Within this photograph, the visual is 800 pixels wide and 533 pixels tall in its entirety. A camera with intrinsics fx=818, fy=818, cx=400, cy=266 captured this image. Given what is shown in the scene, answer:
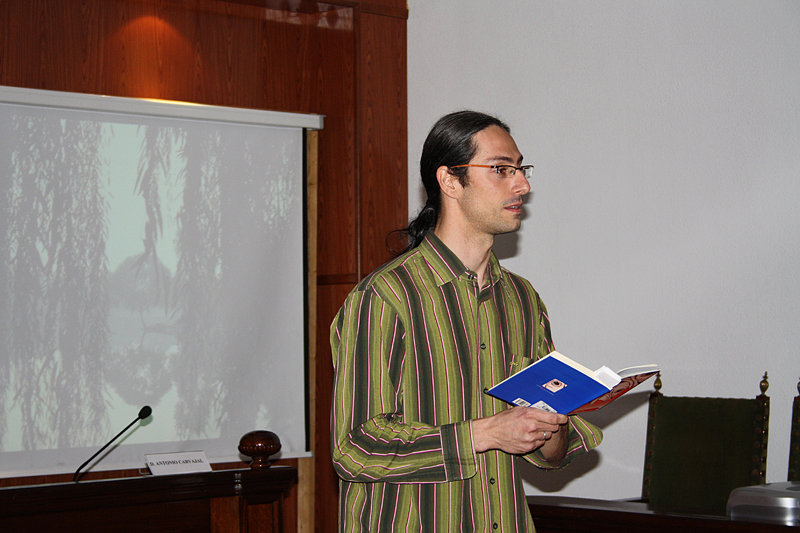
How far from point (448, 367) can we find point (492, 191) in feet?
1.36

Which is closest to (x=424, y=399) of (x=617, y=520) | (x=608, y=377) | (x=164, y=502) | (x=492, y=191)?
(x=608, y=377)

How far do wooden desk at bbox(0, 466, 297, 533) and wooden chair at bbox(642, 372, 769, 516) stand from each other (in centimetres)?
131

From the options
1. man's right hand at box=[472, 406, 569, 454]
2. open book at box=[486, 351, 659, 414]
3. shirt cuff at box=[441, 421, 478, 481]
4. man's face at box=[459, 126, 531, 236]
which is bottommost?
shirt cuff at box=[441, 421, 478, 481]

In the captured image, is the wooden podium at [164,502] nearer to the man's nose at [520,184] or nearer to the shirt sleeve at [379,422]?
the shirt sleeve at [379,422]

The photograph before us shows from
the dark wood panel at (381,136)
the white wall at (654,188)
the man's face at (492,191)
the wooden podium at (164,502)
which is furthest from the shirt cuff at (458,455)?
the dark wood panel at (381,136)

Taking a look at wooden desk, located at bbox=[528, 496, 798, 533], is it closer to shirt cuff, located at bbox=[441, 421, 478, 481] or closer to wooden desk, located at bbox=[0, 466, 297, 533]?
shirt cuff, located at bbox=[441, 421, 478, 481]

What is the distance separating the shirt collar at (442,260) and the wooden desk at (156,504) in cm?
126

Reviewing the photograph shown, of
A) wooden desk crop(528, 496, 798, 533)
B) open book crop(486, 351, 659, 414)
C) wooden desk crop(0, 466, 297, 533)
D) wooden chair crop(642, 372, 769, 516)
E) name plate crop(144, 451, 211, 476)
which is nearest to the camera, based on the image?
open book crop(486, 351, 659, 414)

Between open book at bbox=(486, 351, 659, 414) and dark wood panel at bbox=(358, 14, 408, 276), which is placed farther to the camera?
dark wood panel at bbox=(358, 14, 408, 276)

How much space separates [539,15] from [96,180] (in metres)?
2.22

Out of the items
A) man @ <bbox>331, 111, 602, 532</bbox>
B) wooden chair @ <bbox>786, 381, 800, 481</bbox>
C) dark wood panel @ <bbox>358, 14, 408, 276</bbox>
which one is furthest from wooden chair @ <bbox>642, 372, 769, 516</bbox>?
dark wood panel @ <bbox>358, 14, 408, 276</bbox>

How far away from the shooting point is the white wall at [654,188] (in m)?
2.80

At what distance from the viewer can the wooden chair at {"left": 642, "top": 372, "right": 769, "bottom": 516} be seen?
2705 mm

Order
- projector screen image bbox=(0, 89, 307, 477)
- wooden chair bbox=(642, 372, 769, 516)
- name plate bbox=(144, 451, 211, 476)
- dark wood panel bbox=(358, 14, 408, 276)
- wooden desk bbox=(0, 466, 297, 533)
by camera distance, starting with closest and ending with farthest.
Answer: wooden desk bbox=(0, 466, 297, 533)
wooden chair bbox=(642, 372, 769, 516)
name plate bbox=(144, 451, 211, 476)
projector screen image bbox=(0, 89, 307, 477)
dark wood panel bbox=(358, 14, 408, 276)
